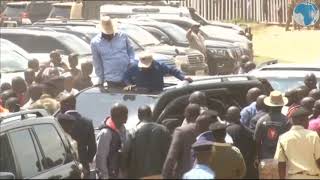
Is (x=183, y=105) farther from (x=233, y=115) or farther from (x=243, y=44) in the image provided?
(x=243, y=44)

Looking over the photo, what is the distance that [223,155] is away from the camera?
7.38 m

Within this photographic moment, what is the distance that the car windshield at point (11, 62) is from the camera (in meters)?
15.6

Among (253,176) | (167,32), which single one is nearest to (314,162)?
(253,176)

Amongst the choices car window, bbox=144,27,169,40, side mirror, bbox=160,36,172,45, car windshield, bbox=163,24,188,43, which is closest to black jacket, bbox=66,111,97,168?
side mirror, bbox=160,36,172,45

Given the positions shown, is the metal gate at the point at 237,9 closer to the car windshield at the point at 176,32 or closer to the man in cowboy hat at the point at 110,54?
the car windshield at the point at 176,32

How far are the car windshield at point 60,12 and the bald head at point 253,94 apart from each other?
20.8 metres

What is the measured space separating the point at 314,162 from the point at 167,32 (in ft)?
48.9

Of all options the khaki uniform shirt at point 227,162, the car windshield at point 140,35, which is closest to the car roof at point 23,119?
the khaki uniform shirt at point 227,162

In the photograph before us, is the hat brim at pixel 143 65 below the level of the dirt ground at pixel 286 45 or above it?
above

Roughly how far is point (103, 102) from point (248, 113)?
1.80m

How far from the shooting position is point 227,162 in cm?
735

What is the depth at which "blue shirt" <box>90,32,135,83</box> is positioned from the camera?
38.1 ft

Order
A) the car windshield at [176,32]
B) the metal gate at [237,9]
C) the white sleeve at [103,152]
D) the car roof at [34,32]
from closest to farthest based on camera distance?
the white sleeve at [103,152] → the car roof at [34,32] → the car windshield at [176,32] → the metal gate at [237,9]

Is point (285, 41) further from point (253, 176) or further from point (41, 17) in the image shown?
point (253, 176)
